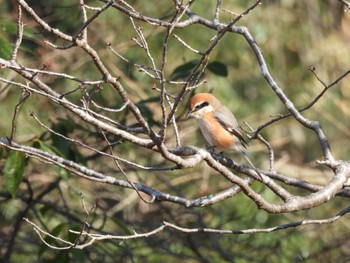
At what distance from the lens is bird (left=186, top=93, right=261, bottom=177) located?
495 cm

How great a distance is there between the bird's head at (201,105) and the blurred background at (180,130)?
17cm

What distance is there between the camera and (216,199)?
2.90m

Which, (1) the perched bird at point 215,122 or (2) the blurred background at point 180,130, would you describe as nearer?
(2) the blurred background at point 180,130

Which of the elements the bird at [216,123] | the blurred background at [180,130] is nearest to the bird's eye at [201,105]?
the bird at [216,123]

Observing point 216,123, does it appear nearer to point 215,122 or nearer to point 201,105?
point 215,122

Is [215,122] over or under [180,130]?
under

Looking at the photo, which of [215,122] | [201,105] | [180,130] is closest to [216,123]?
[215,122]

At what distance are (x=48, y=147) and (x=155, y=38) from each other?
2.89 meters

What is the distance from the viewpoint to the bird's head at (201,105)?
487cm

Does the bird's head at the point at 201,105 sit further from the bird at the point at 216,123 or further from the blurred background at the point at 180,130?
the blurred background at the point at 180,130

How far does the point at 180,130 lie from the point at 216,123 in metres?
0.79

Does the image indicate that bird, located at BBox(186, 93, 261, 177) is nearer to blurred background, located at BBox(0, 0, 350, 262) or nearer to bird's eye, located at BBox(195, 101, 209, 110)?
bird's eye, located at BBox(195, 101, 209, 110)

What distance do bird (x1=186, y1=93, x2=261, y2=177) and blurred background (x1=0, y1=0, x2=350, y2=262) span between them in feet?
0.57

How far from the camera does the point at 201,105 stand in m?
4.98
